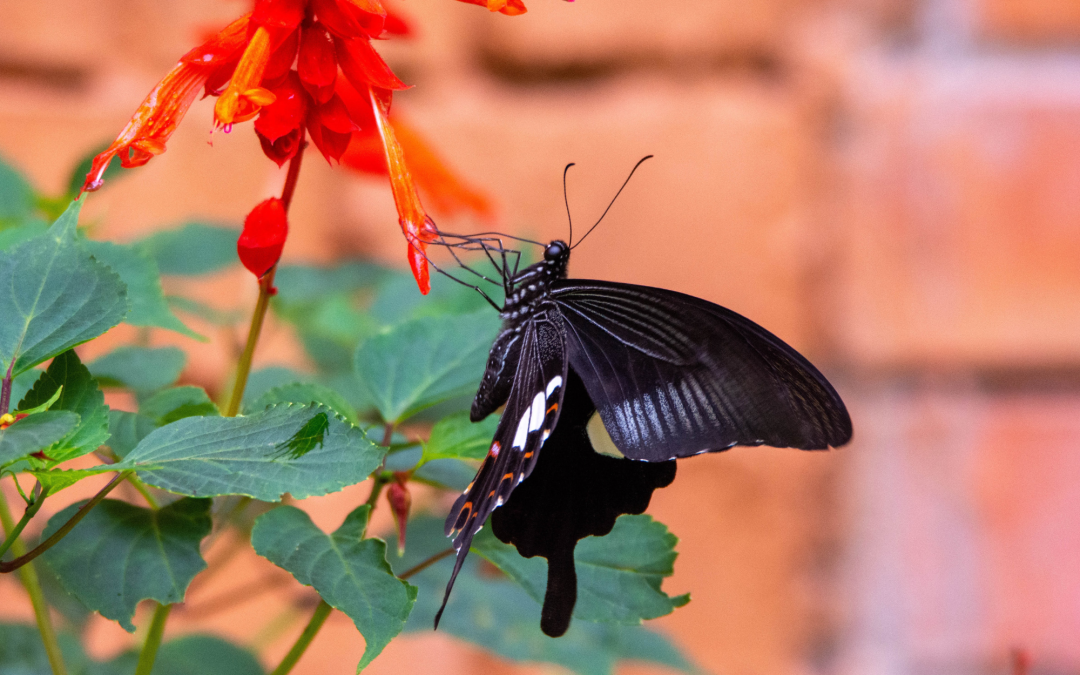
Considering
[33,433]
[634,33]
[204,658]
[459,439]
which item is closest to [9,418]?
[33,433]

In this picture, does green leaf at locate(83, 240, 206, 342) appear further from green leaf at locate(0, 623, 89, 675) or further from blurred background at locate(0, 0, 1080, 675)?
blurred background at locate(0, 0, 1080, 675)

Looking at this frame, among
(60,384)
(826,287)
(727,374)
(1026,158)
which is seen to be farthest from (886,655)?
(60,384)

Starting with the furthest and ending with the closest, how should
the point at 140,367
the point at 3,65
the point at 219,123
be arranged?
the point at 3,65, the point at 140,367, the point at 219,123

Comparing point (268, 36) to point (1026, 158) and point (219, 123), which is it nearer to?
point (219, 123)

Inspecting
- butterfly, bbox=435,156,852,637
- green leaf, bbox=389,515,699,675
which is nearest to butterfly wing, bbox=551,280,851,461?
butterfly, bbox=435,156,852,637

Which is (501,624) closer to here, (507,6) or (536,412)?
(536,412)

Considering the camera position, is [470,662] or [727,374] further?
[470,662]

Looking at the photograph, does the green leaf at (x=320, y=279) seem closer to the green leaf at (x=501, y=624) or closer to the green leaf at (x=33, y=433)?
the green leaf at (x=501, y=624)
